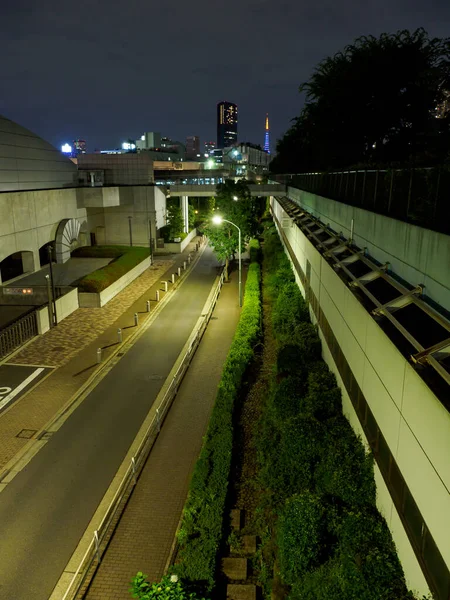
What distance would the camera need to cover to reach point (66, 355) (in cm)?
2242

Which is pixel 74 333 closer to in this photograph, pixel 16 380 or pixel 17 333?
pixel 17 333

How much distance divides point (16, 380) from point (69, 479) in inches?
305

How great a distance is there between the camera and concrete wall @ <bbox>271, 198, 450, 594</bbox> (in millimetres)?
6688

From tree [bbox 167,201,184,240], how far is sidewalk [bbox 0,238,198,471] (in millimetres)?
17771

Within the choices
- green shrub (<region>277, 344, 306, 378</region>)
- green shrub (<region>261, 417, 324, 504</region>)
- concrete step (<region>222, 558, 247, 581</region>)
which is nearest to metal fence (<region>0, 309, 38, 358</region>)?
green shrub (<region>277, 344, 306, 378</region>)

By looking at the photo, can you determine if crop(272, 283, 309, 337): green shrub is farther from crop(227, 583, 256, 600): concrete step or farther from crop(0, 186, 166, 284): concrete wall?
crop(0, 186, 166, 284): concrete wall

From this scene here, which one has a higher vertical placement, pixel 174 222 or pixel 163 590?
pixel 174 222

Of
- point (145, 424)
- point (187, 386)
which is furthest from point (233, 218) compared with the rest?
point (145, 424)

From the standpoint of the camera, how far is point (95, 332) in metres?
25.9

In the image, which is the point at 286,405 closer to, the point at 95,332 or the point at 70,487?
the point at 70,487

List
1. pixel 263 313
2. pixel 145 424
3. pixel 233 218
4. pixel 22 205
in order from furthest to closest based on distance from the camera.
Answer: pixel 233 218, pixel 22 205, pixel 263 313, pixel 145 424

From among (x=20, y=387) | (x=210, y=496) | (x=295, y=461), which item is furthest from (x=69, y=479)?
(x=20, y=387)

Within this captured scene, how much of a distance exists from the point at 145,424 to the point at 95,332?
10.8 m

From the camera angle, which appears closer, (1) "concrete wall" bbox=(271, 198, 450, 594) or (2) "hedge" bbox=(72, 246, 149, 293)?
(1) "concrete wall" bbox=(271, 198, 450, 594)
